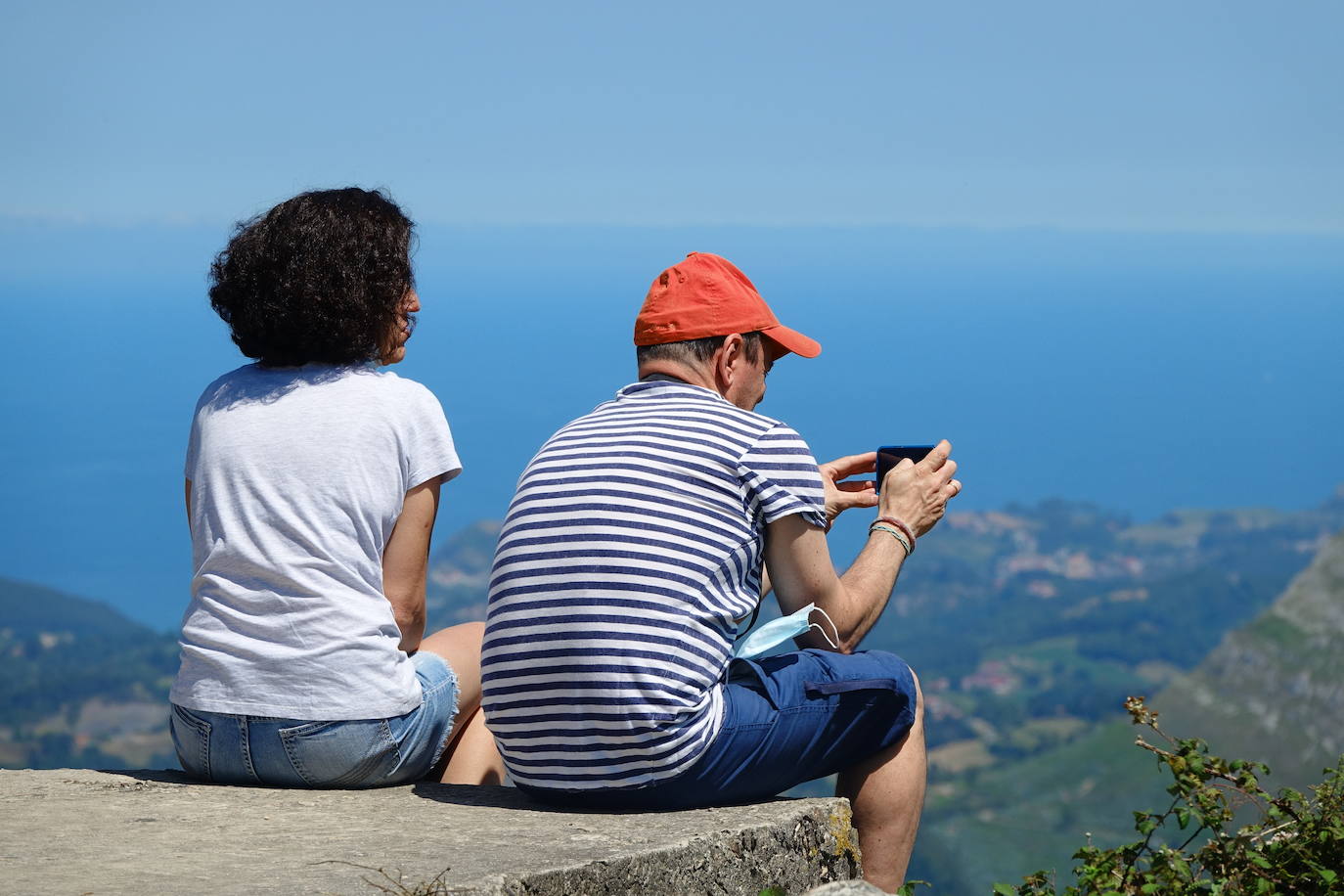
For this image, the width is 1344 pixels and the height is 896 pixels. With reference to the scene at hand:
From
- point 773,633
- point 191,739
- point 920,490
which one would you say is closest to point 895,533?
point 920,490

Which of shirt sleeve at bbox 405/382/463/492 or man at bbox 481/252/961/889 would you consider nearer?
man at bbox 481/252/961/889

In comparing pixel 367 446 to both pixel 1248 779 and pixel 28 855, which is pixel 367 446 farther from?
pixel 1248 779

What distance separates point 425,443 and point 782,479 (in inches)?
34.5

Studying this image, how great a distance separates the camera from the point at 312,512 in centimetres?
306

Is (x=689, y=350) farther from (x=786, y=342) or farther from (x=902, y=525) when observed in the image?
(x=902, y=525)

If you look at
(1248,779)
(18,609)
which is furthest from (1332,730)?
(18,609)

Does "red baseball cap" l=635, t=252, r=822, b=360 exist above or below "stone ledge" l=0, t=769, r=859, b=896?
above

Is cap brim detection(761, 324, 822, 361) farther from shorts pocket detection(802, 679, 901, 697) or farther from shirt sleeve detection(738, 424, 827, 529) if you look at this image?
shorts pocket detection(802, 679, 901, 697)

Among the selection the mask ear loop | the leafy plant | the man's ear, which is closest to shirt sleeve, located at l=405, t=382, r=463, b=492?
the man's ear

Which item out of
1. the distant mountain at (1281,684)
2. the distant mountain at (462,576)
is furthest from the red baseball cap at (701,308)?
the distant mountain at (462,576)

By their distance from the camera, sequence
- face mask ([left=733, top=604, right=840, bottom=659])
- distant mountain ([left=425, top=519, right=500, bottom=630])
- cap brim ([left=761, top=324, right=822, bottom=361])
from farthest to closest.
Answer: distant mountain ([left=425, top=519, right=500, bottom=630]) < cap brim ([left=761, top=324, right=822, bottom=361]) < face mask ([left=733, top=604, right=840, bottom=659])

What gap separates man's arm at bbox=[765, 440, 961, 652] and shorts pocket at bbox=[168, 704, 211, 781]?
144cm

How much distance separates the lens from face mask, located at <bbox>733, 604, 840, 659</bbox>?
10.3 feet

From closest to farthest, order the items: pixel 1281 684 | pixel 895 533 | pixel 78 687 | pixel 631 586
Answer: pixel 631 586 → pixel 895 533 → pixel 1281 684 → pixel 78 687
